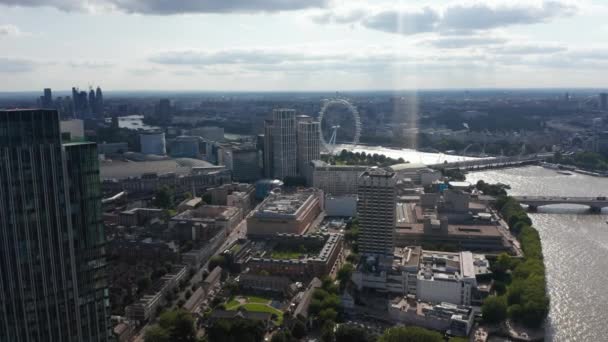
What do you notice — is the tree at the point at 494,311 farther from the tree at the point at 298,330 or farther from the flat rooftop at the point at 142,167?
the flat rooftop at the point at 142,167

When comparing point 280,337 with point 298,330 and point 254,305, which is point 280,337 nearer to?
point 298,330

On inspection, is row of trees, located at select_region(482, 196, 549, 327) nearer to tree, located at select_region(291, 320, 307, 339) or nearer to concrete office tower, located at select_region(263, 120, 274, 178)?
tree, located at select_region(291, 320, 307, 339)

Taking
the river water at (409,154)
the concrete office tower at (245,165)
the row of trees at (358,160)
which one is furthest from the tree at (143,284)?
the river water at (409,154)

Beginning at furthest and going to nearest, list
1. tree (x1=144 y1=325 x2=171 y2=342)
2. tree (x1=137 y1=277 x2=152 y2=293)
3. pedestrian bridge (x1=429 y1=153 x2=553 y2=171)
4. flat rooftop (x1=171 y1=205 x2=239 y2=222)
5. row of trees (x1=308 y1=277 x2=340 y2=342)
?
1. pedestrian bridge (x1=429 y1=153 x2=553 y2=171)
2. flat rooftop (x1=171 y1=205 x2=239 y2=222)
3. tree (x1=137 y1=277 x2=152 y2=293)
4. row of trees (x1=308 y1=277 x2=340 y2=342)
5. tree (x1=144 y1=325 x2=171 y2=342)

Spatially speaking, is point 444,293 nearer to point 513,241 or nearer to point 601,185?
point 513,241

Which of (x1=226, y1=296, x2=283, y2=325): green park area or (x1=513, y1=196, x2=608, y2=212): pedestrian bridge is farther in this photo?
(x1=513, y1=196, x2=608, y2=212): pedestrian bridge

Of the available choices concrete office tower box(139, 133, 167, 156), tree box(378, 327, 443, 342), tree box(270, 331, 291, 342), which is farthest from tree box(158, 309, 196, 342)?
concrete office tower box(139, 133, 167, 156)
